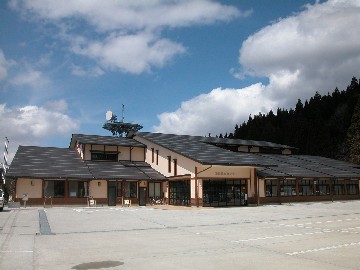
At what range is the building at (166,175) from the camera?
113 ft

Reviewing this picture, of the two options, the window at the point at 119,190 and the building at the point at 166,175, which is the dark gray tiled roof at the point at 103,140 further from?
the window at the point at 119,190

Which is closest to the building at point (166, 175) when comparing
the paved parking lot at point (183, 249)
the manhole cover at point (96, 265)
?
the paved parking lot at point (183, 249)

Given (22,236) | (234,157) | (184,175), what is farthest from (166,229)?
(234,157)

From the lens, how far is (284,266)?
8109mm

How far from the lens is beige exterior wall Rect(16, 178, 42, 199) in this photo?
1355 inches

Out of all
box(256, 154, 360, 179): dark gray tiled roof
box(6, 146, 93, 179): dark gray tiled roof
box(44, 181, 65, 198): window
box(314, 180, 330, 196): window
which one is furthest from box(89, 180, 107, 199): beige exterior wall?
box(314, 180, 330, 196): window

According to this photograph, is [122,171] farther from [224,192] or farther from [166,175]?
[224,192]

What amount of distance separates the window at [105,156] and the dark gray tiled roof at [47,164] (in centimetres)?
182

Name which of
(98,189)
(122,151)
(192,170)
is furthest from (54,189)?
(192,170)

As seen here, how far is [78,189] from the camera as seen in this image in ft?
121

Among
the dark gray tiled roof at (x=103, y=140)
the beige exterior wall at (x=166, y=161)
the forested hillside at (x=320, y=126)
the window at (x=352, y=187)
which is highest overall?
the forested hillside at (x=320, y=126)

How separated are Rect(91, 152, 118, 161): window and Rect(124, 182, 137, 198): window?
18.2ft

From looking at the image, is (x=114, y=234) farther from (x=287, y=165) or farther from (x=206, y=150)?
(x=287, y=165)

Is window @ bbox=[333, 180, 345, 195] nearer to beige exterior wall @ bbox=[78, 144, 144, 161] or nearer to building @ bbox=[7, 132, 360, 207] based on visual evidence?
building @ bbox=[7, 132, 360, 207]
